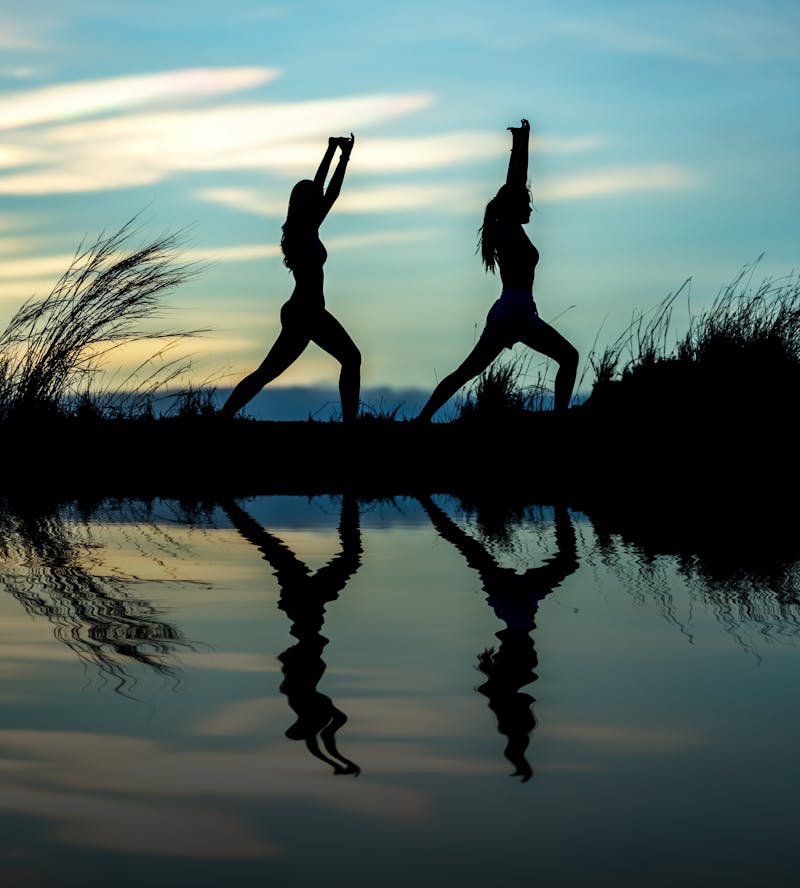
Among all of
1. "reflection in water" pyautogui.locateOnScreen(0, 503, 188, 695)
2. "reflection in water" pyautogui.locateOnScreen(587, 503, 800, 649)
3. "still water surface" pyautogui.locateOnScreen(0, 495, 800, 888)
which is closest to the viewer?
"still water surface" pyautogui.locateOnScreen(0, 495, 800, 888)

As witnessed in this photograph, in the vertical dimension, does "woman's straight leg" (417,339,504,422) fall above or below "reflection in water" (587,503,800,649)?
above

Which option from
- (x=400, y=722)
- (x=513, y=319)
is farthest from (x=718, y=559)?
(x=513, y=319)

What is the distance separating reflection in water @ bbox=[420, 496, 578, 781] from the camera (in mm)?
2564

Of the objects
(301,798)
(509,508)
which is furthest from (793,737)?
(509,508)

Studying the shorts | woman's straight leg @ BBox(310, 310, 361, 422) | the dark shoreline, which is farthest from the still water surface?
woman's straight leg @ BBox(310, 310, 361, 422)

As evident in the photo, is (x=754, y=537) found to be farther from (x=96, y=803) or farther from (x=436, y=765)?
(x=96, y=803)

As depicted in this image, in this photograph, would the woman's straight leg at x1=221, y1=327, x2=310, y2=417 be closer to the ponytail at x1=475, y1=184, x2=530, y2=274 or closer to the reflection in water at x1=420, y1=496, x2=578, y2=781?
the ponytail at x1=475, y1=184, x2=530, y2=274

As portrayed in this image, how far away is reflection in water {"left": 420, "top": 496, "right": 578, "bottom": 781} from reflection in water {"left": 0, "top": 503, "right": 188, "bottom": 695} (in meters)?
0.69

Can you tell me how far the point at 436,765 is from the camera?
2.30m

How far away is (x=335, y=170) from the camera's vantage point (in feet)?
29.6

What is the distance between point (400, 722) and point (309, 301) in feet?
22.5

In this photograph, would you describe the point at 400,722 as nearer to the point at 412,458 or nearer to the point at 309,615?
the point at 309,615

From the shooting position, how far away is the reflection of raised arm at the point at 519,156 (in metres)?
8.62

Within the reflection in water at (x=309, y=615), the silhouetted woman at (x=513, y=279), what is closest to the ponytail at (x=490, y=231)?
the silhouetted woman at (x=513, y=279)
